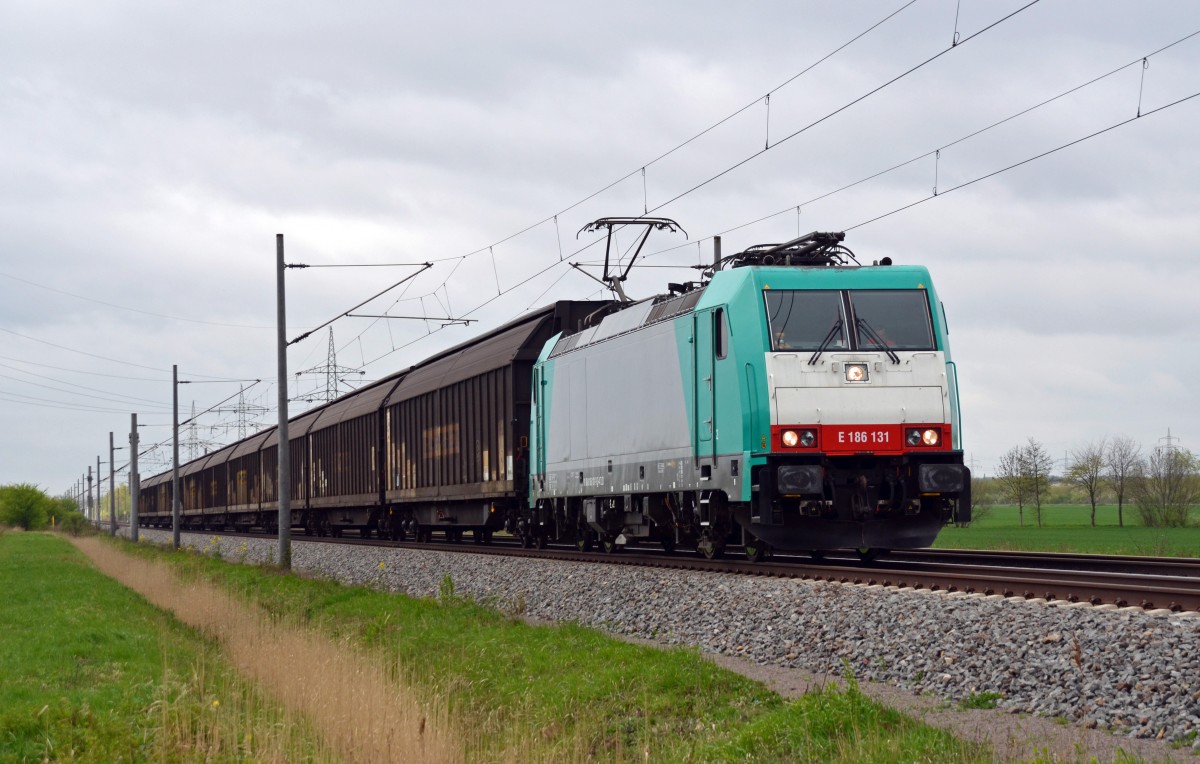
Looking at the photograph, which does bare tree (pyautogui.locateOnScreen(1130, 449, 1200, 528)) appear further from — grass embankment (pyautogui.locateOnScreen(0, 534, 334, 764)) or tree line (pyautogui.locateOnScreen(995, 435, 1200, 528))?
grass embankment (pyautogui.locateOnScreen(0, 534, 334, 764))

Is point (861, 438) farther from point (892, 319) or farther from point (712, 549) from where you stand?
point (712, 549)

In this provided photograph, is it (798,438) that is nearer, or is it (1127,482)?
(798,438)

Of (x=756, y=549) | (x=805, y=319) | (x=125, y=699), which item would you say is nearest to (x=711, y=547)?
(x=756, y=549)

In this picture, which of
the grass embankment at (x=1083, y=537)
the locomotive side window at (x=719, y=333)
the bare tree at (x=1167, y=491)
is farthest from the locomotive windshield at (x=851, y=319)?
the bare tree at (x=1167, y=491)

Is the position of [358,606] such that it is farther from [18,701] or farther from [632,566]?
[18,701]

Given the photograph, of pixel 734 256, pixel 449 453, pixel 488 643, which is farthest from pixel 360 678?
pixel 449 453

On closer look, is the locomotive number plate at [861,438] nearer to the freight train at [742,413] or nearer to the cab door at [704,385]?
the freight train at [742,413]

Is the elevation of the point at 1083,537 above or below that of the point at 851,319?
below

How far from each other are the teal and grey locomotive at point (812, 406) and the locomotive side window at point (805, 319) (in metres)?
0.02

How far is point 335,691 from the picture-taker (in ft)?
33.2

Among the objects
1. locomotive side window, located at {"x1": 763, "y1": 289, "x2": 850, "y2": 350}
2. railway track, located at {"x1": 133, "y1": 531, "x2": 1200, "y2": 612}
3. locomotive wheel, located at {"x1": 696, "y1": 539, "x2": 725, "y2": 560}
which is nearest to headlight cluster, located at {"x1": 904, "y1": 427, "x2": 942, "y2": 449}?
Result: locomotive side window, located at {"x1": 763, "y1": 289, "x2": 850, "y2": 350}

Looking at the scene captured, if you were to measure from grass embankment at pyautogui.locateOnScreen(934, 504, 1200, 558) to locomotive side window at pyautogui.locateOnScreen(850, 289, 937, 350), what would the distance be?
8.33 metres

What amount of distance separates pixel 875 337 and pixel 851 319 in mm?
364

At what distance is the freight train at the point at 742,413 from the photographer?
14.2m
